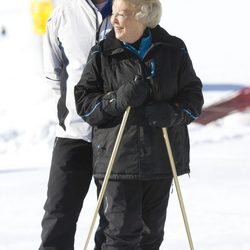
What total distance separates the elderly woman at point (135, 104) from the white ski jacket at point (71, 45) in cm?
19

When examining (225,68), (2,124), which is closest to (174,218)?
(2,124)

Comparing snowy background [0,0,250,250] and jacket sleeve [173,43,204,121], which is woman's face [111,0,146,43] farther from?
snowy background [0,0,250,250]

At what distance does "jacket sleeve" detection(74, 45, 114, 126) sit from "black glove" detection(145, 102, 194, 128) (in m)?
0.18

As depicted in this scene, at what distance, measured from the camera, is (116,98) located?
3.35 metres

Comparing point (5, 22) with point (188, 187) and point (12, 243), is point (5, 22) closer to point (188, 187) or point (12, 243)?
point (188, 187)

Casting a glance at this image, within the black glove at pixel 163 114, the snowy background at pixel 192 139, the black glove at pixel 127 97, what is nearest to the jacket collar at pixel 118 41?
the black glove at pixel 127 97

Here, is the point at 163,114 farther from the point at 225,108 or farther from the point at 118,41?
the point at 225,108

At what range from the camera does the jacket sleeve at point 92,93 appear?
340 centimetres

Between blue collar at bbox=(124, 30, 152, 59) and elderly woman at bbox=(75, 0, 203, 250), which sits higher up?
blue collar at bbox=(124, 30, 152, 59)

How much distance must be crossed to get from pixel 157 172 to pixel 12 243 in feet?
6.26

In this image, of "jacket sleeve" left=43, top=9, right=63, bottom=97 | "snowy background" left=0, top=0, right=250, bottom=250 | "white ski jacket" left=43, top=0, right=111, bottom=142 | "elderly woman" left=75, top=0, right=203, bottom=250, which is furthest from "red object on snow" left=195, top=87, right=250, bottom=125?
"elderly woman" left=75, top=0, right=203, bottom=250

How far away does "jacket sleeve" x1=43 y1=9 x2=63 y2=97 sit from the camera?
377 centimetres

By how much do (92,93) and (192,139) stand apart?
550 centimetres

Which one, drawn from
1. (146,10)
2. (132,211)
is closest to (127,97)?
(146,10)
